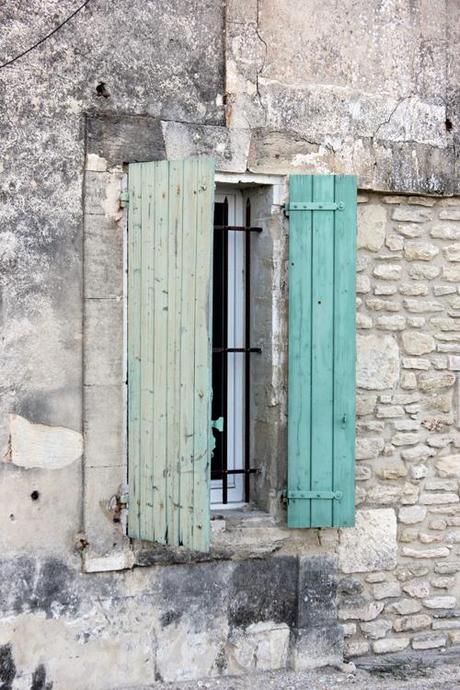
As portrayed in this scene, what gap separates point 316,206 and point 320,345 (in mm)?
728

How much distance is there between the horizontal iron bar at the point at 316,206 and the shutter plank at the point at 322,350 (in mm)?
21

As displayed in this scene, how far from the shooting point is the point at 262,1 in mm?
5367

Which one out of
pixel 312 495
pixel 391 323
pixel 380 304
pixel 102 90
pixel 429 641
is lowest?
pixel 429 641

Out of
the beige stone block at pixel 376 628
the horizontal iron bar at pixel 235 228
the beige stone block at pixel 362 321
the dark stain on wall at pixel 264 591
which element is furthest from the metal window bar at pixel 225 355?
the beige stone block at pixel 376 628

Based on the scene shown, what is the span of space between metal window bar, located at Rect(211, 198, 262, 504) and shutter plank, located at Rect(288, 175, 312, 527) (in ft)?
0.91

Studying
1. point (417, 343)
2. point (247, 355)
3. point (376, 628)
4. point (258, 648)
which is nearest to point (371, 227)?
point (417, 343)

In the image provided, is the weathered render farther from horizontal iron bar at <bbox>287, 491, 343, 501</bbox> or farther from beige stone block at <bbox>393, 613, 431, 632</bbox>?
horizontal iron bar at <bbox>287, 491, 343, 501</bbox>

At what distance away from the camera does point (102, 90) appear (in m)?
5.07

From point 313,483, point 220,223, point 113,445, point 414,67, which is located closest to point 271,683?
point 313,483

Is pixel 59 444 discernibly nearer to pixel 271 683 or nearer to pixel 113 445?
pixel 113 445

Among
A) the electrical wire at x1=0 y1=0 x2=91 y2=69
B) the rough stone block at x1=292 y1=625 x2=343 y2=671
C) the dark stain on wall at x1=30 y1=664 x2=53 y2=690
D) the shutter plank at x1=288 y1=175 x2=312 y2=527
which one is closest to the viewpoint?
the electrical wire at x1=0 y1=0 x2=91 y2=69

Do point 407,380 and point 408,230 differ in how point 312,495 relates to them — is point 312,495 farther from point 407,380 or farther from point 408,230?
point 408,230

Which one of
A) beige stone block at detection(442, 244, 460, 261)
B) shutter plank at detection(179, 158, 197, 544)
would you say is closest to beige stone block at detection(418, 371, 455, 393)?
beige stone block at detection(442, 244, 460, 261)

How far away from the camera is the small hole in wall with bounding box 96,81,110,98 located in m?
Result: 5.07
